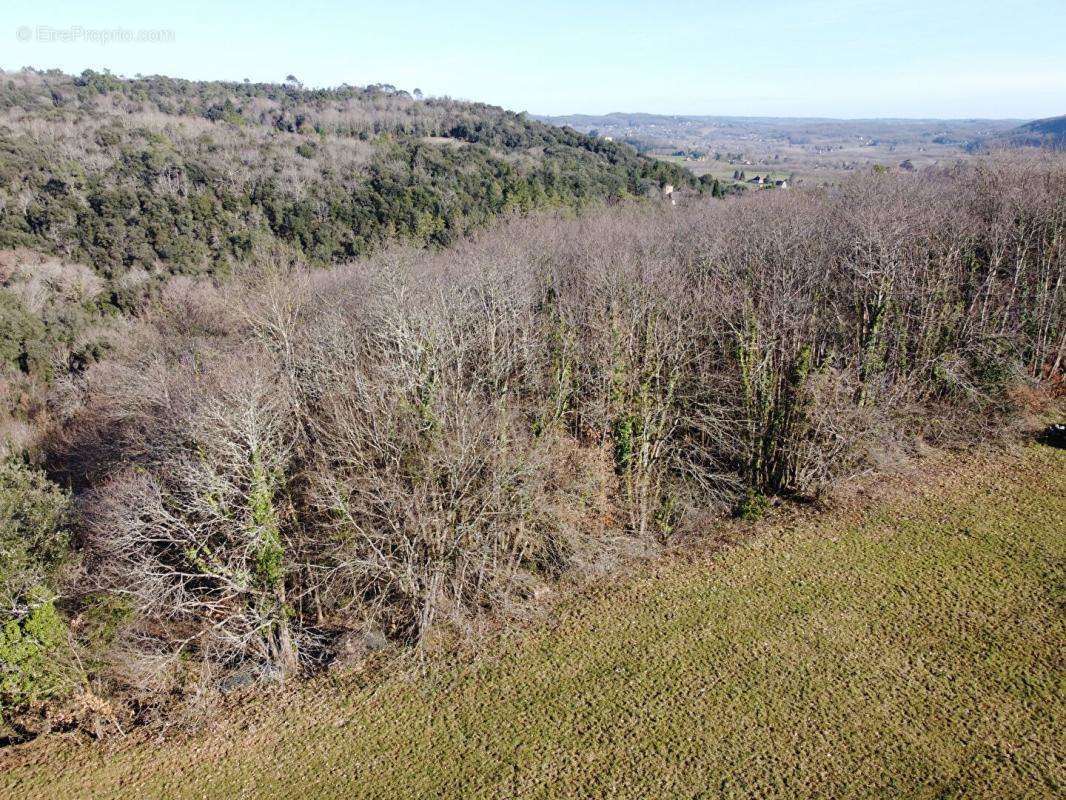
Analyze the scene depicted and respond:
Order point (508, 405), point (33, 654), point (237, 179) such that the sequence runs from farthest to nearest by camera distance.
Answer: point (237, 179) < point (508, 405) < point (33, 654)

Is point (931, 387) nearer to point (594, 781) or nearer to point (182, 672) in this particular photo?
point (594, 781)

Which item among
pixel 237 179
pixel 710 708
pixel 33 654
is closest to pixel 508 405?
pixel 710 708

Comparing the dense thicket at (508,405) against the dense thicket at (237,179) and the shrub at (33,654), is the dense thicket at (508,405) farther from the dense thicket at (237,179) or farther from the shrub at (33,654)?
the dense thicket at (237,179)

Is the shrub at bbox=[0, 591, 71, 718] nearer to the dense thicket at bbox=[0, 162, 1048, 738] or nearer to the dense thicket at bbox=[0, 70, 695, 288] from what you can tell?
the dense thicket at bbox=[0, 162, 1048, 738]

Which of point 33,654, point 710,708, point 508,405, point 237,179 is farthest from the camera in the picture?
point 237,179

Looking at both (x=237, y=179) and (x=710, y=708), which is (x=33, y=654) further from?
(x=237, y=179)

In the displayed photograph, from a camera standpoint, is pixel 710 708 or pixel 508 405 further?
pixel 508 405

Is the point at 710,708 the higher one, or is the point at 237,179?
the point at 237,179
